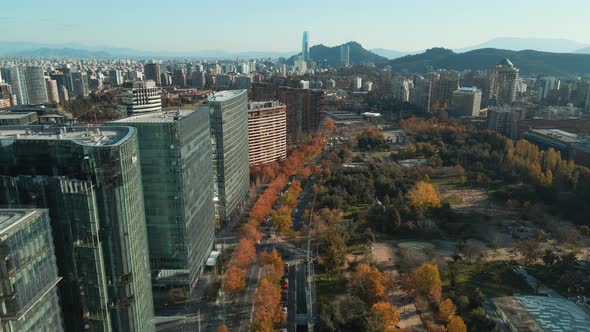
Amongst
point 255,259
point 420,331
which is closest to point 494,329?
point 420,331

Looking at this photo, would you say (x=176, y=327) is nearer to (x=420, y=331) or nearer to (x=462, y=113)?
(x=420, y=331)

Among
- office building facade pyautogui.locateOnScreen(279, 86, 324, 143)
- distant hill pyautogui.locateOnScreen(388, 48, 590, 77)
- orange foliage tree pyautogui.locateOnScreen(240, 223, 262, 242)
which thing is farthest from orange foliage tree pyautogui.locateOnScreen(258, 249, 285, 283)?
distant hill pyautogui.locateOnScreen(388, 48, 590, 77)

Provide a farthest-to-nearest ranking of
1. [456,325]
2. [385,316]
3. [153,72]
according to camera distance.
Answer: [153,72] < [385,316] < [456,325]

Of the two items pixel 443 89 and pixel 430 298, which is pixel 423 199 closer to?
pixel 430 298

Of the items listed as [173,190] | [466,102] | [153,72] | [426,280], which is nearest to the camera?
[173,190]

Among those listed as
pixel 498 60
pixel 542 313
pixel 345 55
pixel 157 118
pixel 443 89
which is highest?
pixel 345 55

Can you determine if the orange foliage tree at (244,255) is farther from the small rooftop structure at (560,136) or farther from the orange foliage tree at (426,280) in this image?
the small rooftop structure at (560,136)

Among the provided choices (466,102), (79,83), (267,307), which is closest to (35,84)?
(79,83)
